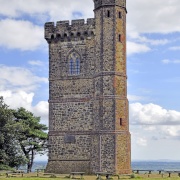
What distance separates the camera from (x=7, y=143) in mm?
40250

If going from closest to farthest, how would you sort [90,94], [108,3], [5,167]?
[5,167] < [108,3] < [90,94]

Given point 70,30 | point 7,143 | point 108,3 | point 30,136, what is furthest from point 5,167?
point 108,3

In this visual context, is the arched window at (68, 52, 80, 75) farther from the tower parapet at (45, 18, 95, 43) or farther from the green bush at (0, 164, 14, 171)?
the green bush at (0, 164, 14, 171)

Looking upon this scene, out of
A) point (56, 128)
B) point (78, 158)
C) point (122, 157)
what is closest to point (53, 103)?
Result: point (56, 128)

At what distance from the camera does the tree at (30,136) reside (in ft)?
152

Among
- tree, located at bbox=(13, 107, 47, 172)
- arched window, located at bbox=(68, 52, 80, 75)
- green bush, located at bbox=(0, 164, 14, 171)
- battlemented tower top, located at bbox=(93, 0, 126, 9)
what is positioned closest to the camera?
green bush, located at bbox=(0, 164, 14, 171)

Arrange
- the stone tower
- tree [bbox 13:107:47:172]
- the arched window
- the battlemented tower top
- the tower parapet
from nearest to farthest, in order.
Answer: the stone tower
the battlemented tower top
the tower parapet
the arched window
tree [bbox 13:107:47:172]

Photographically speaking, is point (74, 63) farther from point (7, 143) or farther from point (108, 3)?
point (7, 143)

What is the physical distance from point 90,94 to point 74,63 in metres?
3.30

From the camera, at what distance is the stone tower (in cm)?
3825

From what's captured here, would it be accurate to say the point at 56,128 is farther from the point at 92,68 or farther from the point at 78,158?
the point at 92,68

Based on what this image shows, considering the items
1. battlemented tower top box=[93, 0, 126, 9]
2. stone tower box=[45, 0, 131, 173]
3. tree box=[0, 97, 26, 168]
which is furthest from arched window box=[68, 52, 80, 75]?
tree box=[0, 97, 26, 168]

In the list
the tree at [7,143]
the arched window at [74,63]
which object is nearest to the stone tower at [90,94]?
the arched window at [74,63]

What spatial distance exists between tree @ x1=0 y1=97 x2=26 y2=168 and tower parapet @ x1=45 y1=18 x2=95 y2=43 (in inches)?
291
